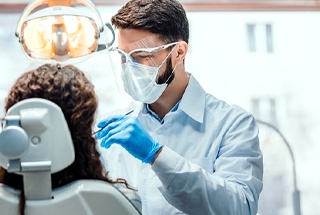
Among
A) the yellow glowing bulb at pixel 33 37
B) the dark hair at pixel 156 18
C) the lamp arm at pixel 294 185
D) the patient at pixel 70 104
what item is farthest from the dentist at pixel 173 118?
the lamp arm at pixel 294 185

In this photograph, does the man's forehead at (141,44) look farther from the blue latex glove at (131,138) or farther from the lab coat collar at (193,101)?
the blue latex glove at (131,138)

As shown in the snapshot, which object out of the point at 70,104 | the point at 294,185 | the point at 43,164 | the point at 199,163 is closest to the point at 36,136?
the point at 43,164

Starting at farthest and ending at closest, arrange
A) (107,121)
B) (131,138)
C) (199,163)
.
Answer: (199,163) < (107,121) < (131,138)

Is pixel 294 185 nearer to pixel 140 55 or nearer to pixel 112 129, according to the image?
pixel 140 55

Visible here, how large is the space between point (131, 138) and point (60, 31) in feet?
2.18

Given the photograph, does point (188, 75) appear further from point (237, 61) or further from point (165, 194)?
point (237, 61)

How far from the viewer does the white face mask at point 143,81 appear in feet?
7.72

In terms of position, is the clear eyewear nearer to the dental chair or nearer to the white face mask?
the white face mask

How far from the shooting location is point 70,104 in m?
1.54

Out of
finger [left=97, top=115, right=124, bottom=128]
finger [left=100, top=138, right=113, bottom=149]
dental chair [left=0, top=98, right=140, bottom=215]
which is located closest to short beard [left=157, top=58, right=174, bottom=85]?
finger [left=97, top=115, right=124, bottom=128]

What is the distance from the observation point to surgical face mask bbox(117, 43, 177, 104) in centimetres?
235

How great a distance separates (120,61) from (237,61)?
1804 mm

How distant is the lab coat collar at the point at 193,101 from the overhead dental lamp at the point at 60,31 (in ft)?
1.24

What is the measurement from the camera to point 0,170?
151 cm
